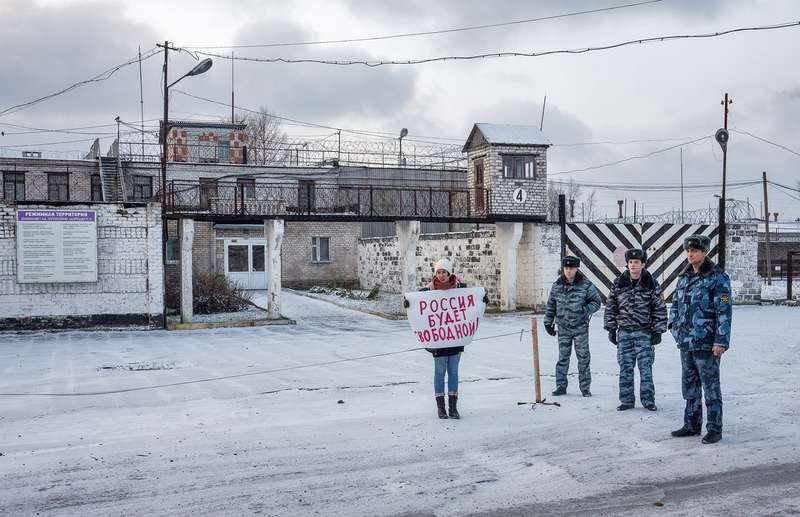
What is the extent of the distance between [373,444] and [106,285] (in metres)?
15.1

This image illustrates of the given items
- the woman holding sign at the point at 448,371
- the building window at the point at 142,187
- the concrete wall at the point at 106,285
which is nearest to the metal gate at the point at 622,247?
the concrete wall at the point at 106,285

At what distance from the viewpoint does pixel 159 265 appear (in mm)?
21062

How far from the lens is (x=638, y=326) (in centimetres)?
895

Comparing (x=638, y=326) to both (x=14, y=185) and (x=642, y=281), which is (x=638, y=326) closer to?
(x=642, y=281)

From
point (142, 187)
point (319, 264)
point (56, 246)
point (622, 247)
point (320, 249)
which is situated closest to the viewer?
point (56, 246)

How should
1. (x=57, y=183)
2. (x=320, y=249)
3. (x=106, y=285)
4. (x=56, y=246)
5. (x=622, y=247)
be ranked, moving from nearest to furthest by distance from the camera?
(x=56, y=246)
(x=106, y=285)
(x=622, y=247)
(x=57, y=183)
(x=320, y=249)

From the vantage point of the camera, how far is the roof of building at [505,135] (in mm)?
25609

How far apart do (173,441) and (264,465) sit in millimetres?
1444

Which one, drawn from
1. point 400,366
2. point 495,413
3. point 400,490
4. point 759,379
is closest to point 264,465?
point 400,490

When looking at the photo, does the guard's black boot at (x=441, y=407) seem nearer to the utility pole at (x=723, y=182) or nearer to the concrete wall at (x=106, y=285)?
the concrete wall at (x=106, y=285)

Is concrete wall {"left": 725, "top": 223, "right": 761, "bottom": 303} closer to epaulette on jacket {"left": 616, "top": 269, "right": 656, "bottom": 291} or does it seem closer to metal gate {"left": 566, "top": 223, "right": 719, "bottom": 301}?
metal gate {"left": 566, "top": 223, "right": 719, "bottom": 301}

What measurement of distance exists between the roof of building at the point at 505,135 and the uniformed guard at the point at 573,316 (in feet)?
52.3

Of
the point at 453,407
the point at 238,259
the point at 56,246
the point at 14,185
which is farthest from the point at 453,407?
the point at 14,185

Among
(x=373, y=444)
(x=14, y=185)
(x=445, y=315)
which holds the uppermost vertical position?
(x=14, y=185)
